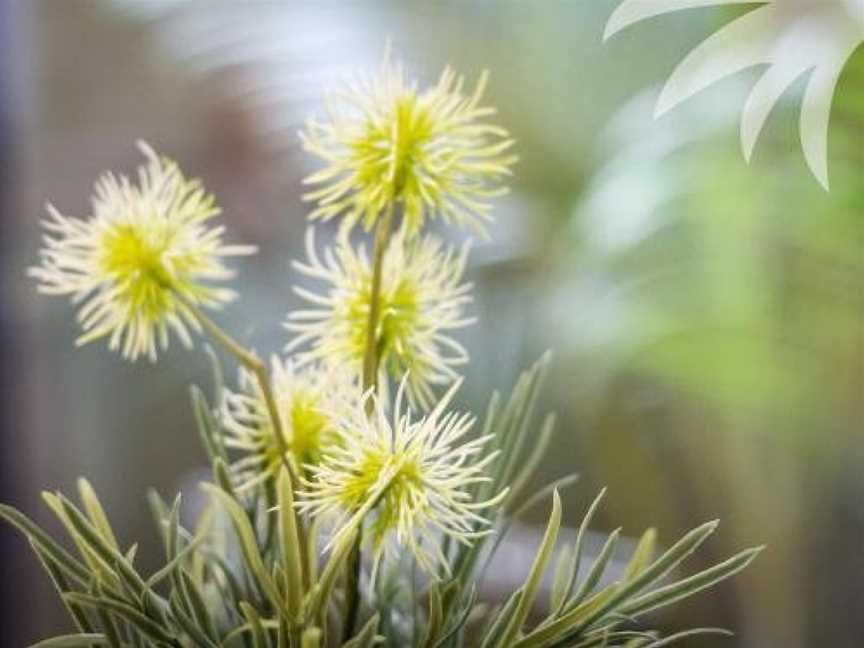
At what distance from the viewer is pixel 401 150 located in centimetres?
40

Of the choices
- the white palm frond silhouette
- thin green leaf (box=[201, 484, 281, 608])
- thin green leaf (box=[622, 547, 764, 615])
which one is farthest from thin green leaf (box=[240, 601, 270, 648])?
the white palm frond silhouette

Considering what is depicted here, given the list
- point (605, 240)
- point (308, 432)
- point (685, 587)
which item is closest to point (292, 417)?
point (308, 432)

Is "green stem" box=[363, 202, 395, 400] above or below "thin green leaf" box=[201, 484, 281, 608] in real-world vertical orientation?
above

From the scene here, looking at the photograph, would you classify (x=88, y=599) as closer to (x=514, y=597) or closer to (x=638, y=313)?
(x=514, y=597)

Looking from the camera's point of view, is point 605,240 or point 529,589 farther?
point 605,240

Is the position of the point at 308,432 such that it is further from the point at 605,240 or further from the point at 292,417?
the point at 605,240

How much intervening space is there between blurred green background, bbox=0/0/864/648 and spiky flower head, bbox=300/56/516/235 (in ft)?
0.32

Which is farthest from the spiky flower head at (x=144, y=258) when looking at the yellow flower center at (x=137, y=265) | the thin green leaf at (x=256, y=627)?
the thin green leaf at (x=256, y=627)

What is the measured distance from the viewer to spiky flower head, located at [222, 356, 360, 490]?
425mm

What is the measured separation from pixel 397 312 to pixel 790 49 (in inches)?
6.7

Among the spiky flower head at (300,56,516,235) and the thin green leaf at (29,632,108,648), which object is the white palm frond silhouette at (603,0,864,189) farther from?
the thin green leaf at (29,632,108,648)

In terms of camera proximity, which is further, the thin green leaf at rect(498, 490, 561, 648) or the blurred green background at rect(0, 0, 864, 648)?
the blurred green background at rect(0, 0, 864, 648)

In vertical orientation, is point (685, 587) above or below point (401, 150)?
below

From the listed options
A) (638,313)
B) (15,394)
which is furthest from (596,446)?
(15,394)
